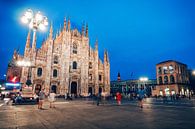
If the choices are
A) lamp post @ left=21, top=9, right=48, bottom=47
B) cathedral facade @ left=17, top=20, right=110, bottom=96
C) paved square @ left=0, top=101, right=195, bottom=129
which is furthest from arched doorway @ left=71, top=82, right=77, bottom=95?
paved square @ left=0, top=101, right=195, bottom=129

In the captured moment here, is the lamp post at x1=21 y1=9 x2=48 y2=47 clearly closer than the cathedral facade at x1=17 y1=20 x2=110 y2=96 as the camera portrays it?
Yes

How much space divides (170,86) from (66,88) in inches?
1258

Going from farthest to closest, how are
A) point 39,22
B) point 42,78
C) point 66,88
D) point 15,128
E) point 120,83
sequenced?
point 120,83 < point 66,88 < point 42,78 < point 39,22 < point 15,128

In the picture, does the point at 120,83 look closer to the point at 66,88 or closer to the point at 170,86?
the point at 170,86

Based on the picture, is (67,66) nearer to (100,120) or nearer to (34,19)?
(34,19)

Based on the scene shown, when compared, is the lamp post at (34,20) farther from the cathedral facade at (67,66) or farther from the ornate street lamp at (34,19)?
the cathedral facade at (67,66)

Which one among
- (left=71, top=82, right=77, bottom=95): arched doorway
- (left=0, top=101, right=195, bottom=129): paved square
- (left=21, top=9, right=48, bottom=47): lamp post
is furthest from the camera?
(left=71, top=82, right=77, bottom=95): arched doorway

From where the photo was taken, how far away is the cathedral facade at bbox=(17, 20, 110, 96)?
1352 inches

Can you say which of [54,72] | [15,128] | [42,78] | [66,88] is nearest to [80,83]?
[66,88]

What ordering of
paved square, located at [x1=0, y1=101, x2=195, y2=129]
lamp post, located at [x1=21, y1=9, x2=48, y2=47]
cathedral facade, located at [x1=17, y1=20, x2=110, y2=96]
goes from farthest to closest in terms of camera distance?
1. cathedral facade, located at [x1=17, y1=20, x2=110, y2=96]
2. lamp post, located at [x1=21, y1=9, x2=48, y2=47]
3. paved square, located at [x1=0, y1=101, x2=195, y2=129]

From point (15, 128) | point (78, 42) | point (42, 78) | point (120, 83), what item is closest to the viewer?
point (15, 128)

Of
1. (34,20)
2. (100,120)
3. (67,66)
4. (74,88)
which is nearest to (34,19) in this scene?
(34,20)

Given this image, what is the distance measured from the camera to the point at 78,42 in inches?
1705

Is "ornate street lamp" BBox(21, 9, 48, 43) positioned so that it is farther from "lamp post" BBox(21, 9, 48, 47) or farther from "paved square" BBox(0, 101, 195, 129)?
"paved square" BBox(0, 101, 195, 129)
